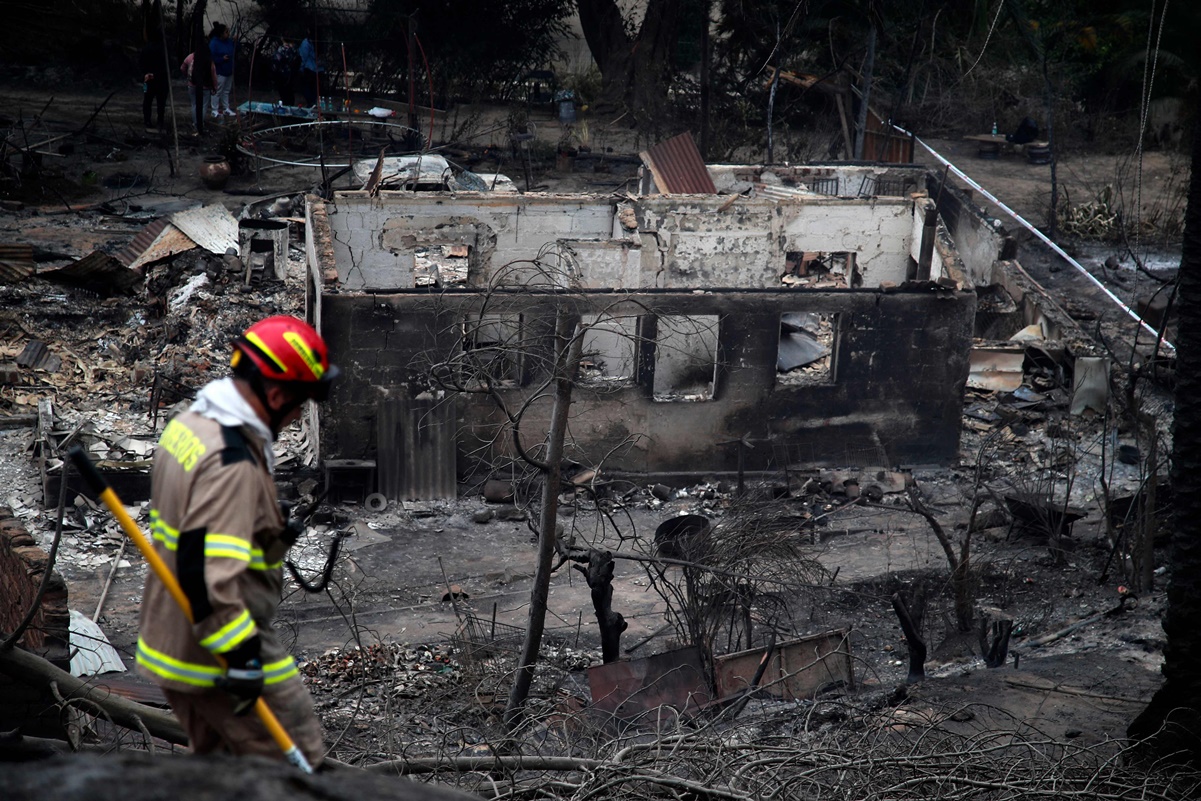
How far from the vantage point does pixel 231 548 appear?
130 inches

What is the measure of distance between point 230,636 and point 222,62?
77.5 ft

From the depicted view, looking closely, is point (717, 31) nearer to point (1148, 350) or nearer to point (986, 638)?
point (1148, 350)

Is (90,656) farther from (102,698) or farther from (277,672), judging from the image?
(277,672)

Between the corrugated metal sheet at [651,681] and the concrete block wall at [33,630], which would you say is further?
the corrugated metal sheet at [651,681]

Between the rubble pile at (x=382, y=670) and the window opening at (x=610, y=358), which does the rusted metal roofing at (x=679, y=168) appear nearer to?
the window opening at (x=610, y=358)

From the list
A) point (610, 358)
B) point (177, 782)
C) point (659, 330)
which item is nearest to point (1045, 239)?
point (610, 358)

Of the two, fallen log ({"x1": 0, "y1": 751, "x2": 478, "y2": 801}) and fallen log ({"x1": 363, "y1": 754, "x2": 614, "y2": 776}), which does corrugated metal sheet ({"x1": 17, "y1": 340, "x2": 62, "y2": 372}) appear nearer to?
fallen log ({"x1": 363, "y1": 754, "x2": 614, "y2": 776})

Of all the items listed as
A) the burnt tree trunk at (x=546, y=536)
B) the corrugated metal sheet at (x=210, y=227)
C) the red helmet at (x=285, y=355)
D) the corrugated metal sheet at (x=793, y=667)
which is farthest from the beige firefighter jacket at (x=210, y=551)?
the corrugated metal sheet at (x=210, y=227)

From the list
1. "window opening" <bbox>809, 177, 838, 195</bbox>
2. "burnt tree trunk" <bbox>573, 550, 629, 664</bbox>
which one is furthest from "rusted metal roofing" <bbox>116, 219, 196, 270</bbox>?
"burnt tree trunk" <bbox>573, 550, 629, 664</bbox>

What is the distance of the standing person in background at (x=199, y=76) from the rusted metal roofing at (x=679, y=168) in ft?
34.5

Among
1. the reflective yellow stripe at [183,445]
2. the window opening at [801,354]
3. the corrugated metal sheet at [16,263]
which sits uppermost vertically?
the reflective yellow stripe at [183,445]

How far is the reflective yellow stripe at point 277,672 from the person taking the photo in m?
3.53

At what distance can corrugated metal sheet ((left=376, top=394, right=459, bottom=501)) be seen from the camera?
15141mm

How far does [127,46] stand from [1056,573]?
24.5 metres
